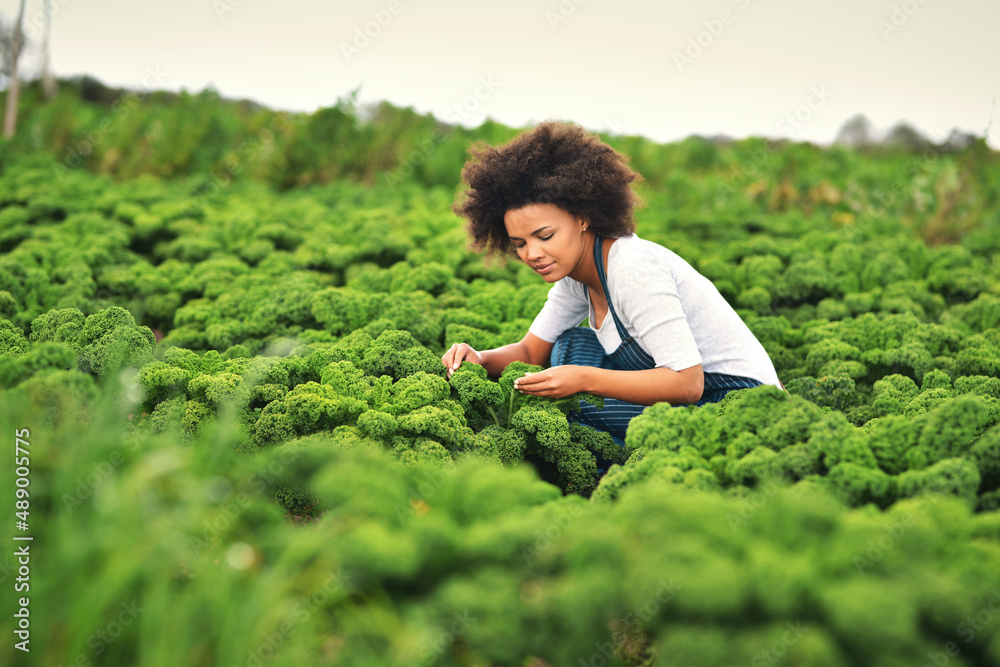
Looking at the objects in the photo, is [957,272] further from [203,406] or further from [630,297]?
[203,406]

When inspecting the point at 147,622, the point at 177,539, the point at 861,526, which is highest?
the point at 861,526

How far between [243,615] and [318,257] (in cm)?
394

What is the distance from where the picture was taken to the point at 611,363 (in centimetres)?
337

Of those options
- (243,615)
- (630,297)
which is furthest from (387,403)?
(243,615)

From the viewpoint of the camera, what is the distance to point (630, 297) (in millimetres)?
2920

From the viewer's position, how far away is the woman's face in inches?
120

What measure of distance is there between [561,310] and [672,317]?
88 centimetres
